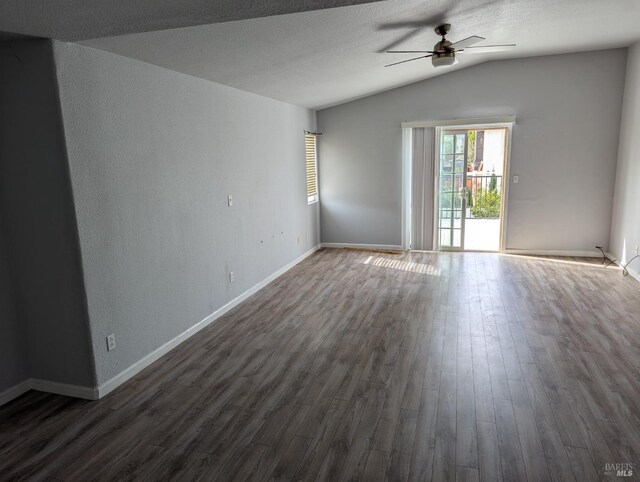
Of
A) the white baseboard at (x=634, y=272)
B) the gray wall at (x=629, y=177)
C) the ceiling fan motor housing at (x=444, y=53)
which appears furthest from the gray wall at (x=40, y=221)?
the gray wall at (x=629, y=177)

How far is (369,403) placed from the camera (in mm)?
2811

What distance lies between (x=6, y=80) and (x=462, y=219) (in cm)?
607

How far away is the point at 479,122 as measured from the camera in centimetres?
655

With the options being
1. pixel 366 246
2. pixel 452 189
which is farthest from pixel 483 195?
pixel 366 246

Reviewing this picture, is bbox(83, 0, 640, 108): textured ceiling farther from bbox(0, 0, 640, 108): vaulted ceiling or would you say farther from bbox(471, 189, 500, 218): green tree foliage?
bbox(471, 189, 500, 218): green tree foliage

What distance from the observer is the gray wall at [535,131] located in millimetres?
6168

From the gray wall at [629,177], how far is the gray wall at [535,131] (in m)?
0.18

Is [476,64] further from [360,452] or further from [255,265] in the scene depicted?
[360,452]

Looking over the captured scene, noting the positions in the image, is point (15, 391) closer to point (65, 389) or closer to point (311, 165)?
point (65, 389)

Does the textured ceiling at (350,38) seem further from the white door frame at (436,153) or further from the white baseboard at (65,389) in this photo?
the white baseboard at (65,389)

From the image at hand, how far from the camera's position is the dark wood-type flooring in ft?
7.44

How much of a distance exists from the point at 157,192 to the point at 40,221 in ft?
2.84

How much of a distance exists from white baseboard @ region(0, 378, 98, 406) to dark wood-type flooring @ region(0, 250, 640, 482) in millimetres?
53

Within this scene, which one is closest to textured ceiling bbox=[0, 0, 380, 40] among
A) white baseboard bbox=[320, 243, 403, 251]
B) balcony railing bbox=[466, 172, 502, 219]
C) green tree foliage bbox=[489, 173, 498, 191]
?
white baseboard bbox=[320, 243, 403, 251]
